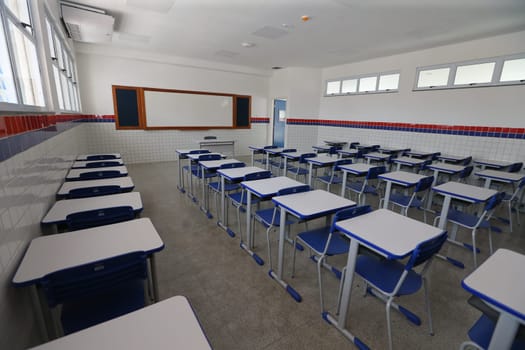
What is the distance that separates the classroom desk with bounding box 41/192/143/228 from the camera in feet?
6.05

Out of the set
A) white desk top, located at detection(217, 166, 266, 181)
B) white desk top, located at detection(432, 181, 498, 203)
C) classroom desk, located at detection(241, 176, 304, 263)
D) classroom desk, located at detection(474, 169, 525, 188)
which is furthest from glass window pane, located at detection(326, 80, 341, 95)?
classroom desk, located at detection(241, 176, 304, 263)

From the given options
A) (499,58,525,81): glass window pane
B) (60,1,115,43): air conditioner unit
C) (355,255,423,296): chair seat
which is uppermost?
(60,1,115,43): air conditioner unit

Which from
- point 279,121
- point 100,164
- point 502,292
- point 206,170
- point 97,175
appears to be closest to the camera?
point 502,292

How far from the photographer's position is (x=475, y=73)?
490 centimetres

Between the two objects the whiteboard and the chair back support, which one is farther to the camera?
the whiteboard

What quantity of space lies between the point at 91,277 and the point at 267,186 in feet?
5.97

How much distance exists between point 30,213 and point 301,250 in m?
2.46

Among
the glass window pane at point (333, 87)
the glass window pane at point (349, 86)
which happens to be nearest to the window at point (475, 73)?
the glass window pane at point (349, 86)

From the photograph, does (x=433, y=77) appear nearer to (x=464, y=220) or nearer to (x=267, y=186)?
(x=464, y=220)

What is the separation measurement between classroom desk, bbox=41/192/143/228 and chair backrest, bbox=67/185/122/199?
0.12 meters

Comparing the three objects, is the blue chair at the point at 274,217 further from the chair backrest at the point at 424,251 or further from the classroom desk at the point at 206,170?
the classroom desk at the point at 206,170

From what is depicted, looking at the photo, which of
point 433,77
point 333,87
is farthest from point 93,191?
point 333,87

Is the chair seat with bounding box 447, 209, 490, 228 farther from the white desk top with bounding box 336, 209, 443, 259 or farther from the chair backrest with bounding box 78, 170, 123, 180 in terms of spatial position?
the chair backrest with bounding box 78, 170, 123, 180

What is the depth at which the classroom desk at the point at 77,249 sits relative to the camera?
1230 millimetres
